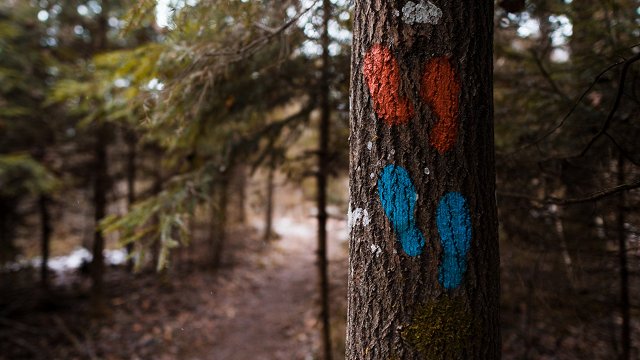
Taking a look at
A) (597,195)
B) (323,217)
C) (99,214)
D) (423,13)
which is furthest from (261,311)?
(423,13)

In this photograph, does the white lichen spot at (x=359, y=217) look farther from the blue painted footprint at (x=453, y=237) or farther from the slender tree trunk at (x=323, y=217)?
the slender tree trunk at (x=323, y=217)

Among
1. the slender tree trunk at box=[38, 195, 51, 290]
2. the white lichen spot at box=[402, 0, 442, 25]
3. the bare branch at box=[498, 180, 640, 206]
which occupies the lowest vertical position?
the slender tree trunk at box=[38, 195, 51, 290]

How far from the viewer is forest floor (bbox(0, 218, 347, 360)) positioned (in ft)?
27.3

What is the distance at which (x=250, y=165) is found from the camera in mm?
6918

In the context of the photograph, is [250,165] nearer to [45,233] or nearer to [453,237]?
[453,237]

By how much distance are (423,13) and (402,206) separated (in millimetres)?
872

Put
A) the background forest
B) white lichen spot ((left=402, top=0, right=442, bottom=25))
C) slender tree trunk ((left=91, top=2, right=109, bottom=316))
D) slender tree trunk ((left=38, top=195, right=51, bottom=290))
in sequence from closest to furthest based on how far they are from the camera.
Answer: white lichen spot ((left=402, top=0, right=442, bottom=25)) < the background forest < slender tree trunk ((left=91, top=2, right=109, bottom=316)) < slender tree trunk ((left=38, top=195, right=51, bottom=290))

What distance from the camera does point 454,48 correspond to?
5.86 feet

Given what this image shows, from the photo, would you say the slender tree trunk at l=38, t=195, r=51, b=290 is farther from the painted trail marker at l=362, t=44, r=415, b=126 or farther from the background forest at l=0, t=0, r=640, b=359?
the painted trail marker at l=362, t=44, r=415, b=126

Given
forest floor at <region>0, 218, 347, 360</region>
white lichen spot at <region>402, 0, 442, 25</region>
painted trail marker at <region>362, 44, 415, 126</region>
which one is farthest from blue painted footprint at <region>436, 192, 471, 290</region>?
forest floor at <region>0, 218, 347, 360</region>

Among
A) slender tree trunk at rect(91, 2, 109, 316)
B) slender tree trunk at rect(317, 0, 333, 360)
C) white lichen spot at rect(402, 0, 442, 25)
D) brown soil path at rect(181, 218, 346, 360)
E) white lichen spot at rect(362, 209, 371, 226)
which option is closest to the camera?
white lichen spot at rect(402, 0, 442, 25)

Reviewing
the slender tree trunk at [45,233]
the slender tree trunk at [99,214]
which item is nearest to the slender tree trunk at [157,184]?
the slender tree trunk at [99,214]

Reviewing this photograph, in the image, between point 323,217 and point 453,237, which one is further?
point 323,217

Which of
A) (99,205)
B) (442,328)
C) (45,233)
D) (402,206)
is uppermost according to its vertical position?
(402,206)
